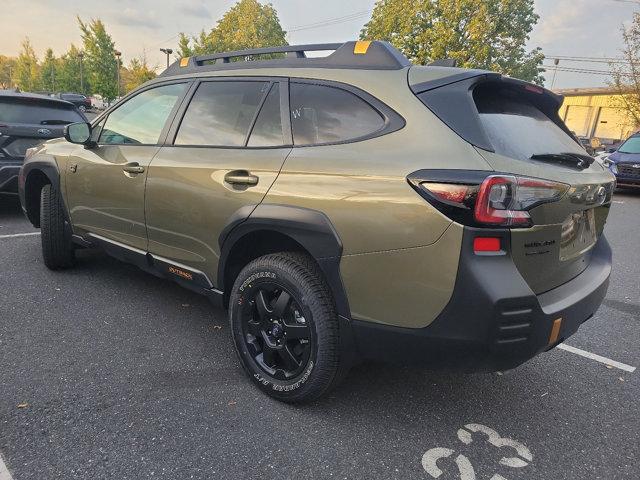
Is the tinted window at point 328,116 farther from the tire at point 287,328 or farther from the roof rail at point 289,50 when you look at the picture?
the tire at point 287,328

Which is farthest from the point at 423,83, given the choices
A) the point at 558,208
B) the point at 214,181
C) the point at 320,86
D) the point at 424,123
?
the point at 214,181

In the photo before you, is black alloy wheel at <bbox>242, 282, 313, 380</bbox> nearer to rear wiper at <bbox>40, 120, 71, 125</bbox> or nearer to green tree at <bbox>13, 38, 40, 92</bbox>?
rear wiper at <bbox>40, 120, 71, 125</bbox>

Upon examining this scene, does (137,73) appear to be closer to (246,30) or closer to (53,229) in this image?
(246,30)

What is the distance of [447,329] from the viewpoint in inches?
71.1

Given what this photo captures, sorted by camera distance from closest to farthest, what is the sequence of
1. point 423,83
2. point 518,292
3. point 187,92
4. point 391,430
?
1. point 518,292
2. point 423,83
3. point 391,430
4. point 187,92

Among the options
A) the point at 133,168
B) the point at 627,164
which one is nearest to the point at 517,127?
the point at 133,168

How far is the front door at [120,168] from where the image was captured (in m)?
3.03

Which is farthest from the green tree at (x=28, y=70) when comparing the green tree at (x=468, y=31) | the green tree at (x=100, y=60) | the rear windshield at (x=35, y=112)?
the rear windshield at (x=35, y=112)

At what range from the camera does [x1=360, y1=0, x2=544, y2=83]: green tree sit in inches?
976

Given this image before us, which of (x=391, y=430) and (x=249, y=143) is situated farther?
(x=249, y=143)

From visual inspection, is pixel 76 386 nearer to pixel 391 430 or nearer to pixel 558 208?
pixel 391 430

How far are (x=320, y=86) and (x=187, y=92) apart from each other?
42.5 inches

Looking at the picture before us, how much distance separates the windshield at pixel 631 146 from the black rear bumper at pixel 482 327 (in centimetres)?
1375

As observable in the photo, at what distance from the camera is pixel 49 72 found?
198 ft
